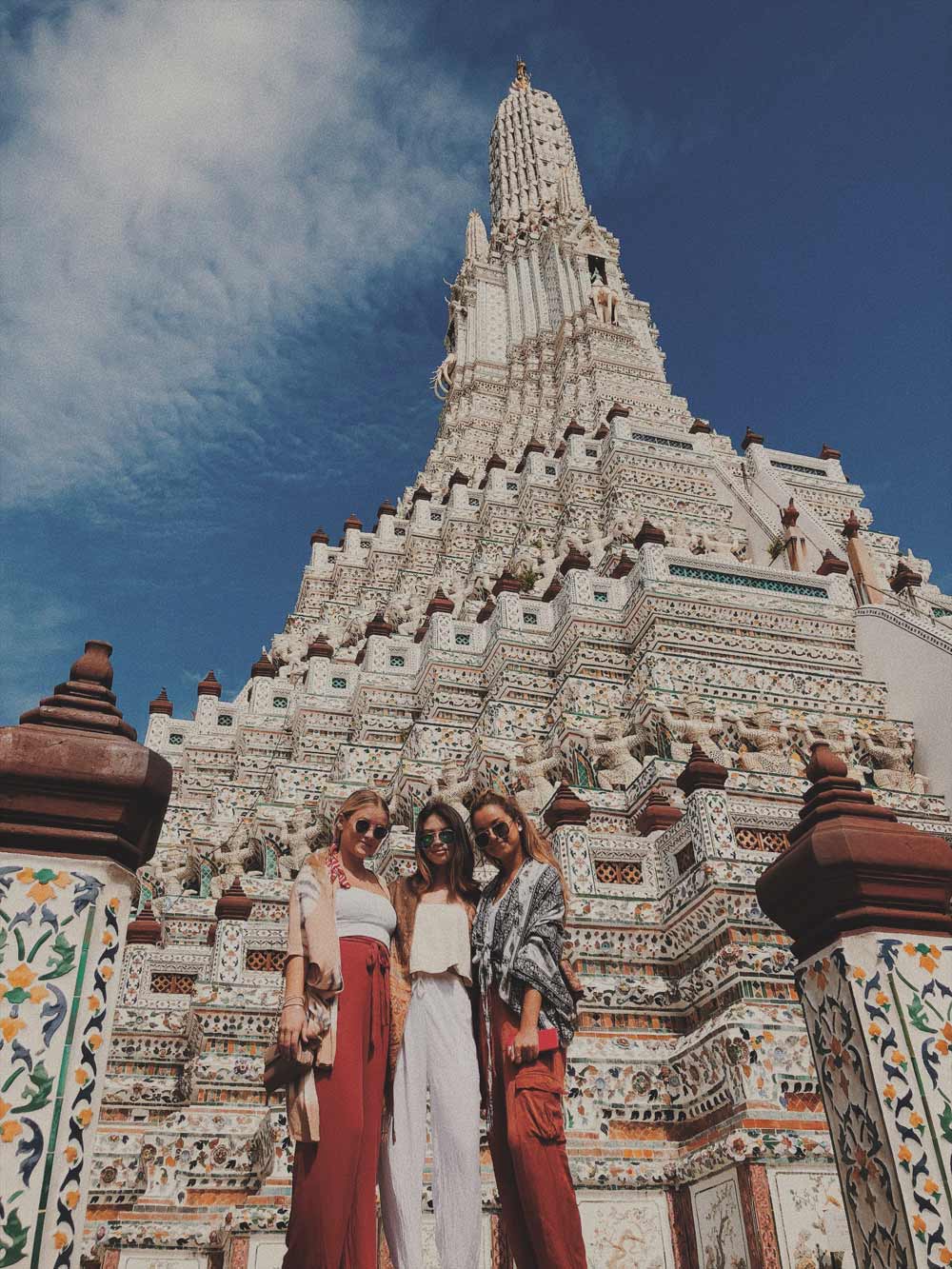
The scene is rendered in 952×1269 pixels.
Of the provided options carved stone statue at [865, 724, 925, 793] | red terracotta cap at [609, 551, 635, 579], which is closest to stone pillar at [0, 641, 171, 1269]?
carved stone statue at [865, 724, 925, 793]

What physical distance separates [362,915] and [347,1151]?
73cm

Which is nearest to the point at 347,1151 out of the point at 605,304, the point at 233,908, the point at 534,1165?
the point at 534,1165

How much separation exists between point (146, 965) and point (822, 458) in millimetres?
16777

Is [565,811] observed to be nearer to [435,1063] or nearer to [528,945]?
[528,945]

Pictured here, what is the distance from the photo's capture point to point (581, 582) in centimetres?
1276

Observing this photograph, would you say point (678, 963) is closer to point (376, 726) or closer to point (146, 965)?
point (146, 965)

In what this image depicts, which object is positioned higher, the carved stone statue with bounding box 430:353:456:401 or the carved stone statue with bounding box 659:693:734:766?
the carved stone statue with bounding box 430:353:456:401

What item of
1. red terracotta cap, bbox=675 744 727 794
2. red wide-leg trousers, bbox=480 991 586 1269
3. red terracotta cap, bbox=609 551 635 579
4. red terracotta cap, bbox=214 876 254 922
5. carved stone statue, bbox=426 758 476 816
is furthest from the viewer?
red terracotta cap, bbox=609 551 635 579

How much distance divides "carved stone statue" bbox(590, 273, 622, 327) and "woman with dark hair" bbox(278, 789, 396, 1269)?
28.8m

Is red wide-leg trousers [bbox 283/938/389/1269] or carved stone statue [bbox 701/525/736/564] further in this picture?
carved stone statue [bbox 701/525/736/564]

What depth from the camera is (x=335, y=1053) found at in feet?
10.7

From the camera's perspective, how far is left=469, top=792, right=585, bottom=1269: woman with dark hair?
331 cm

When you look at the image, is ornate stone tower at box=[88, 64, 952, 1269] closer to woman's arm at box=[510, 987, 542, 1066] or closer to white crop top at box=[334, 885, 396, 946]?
woman's arm at box=[510, 987, 542, 1066]

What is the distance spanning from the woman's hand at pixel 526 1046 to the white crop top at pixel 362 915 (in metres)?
0.54
